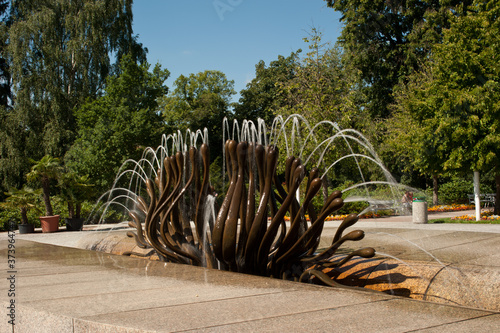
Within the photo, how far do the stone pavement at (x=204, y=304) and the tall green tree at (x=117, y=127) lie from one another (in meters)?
17.0

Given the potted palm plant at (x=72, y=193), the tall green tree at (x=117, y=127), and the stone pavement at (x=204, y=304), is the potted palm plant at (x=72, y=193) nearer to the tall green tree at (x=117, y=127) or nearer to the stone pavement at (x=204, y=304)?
the tall green tree at (x=117, y=127)

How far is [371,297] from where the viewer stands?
3156 millimetres

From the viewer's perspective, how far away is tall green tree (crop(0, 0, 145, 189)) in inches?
1039

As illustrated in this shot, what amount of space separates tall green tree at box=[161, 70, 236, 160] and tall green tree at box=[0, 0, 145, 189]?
8.51 metres

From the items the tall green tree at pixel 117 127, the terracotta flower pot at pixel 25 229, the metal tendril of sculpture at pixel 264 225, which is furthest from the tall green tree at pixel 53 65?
the metal tendril of sculpture at pixel 264 225

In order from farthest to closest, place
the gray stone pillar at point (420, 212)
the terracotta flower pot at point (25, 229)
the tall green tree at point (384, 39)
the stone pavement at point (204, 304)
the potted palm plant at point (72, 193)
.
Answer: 1. the tall green tree at point (384, 39)
2. the potted palm plant at point (72, 193)
3. the terracotta flower pot at point (25, 229)
4. the gray stone pillar at point (420, 212)
5. the stone pavement at point (204, 304)

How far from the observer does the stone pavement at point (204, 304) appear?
8.41ft

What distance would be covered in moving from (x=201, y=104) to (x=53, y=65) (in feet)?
47.6

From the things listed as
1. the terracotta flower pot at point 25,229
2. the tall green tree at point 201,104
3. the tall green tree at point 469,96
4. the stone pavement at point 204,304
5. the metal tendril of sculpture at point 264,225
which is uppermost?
the tall green tree at point 201,104

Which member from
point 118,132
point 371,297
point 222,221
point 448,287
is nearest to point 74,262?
point 222,221

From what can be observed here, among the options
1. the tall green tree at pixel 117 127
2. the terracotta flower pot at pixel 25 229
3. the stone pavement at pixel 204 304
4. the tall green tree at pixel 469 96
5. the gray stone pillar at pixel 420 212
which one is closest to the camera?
the stone pavement at pixel 204 304

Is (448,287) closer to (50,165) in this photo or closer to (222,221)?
(222,221)

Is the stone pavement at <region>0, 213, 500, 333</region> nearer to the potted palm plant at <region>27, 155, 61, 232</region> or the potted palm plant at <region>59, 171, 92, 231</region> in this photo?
the potted palm plant at <region>27, 155, 61, 232</region>

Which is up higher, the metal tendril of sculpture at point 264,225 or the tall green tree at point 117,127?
the tall green tree at point 117,127
